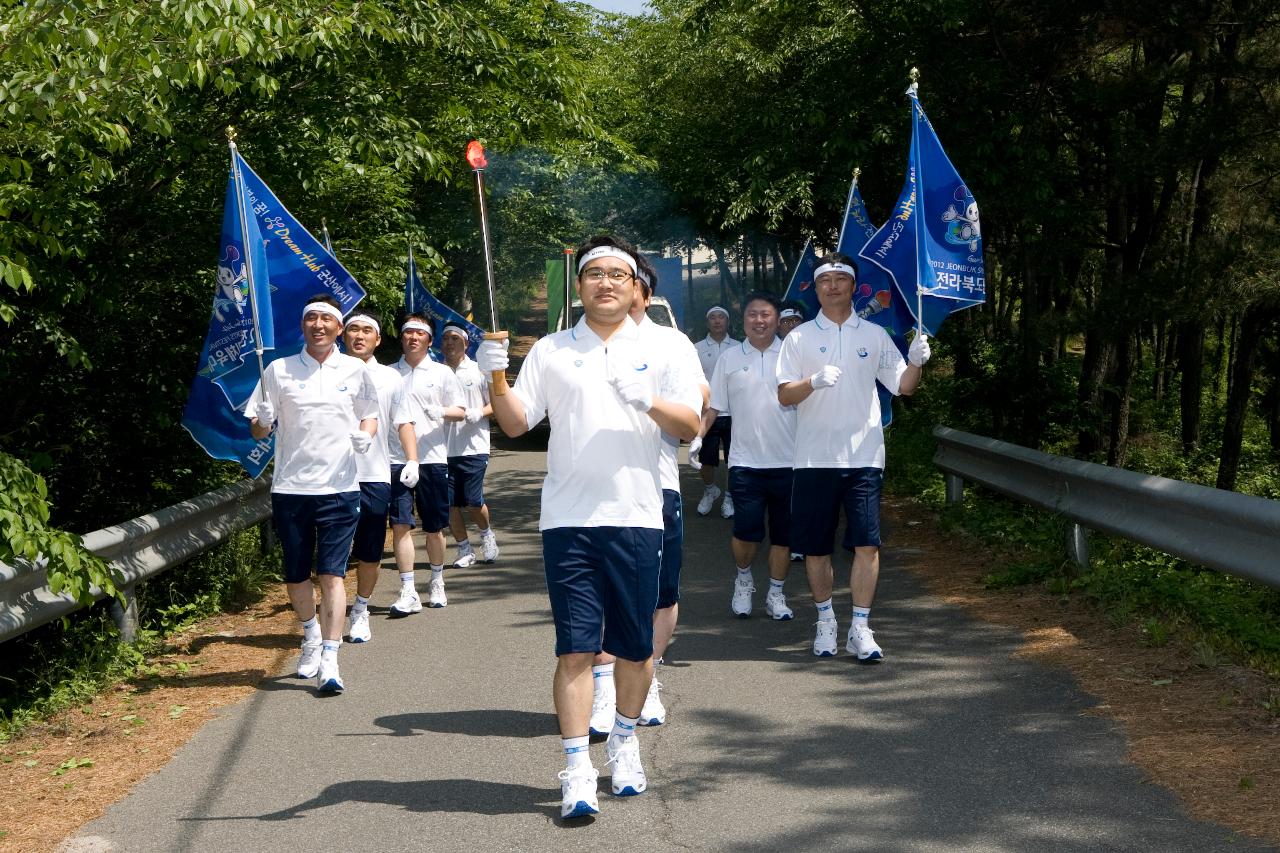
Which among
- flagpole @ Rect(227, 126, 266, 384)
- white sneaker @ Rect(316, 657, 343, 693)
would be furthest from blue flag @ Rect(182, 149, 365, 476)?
white sneaker @ Rect(316, 657, 343, 693)

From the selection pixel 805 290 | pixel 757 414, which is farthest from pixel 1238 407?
pixel 757 414

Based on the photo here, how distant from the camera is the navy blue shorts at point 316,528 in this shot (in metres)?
7.58

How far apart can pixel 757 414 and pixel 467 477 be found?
3044mm

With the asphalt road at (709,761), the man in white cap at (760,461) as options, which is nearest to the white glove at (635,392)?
the asphalt road at (709,761)

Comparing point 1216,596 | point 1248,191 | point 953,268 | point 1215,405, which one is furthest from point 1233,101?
point 1215,405

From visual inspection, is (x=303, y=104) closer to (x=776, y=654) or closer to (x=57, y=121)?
(x=57, y=121)

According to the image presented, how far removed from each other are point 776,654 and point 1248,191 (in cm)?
910

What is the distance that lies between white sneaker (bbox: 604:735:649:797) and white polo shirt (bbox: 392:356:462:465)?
526cm

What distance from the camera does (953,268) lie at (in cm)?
880

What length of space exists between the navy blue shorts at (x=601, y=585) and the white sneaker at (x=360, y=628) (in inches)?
148

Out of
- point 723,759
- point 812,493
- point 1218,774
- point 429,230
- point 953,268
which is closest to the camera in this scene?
point 1218,774

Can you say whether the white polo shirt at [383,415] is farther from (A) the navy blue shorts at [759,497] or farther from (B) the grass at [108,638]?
(A) the navy blue shorts at [759,497]

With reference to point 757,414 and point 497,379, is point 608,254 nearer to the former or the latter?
point 497,379

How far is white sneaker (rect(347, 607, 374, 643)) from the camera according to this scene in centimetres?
875
